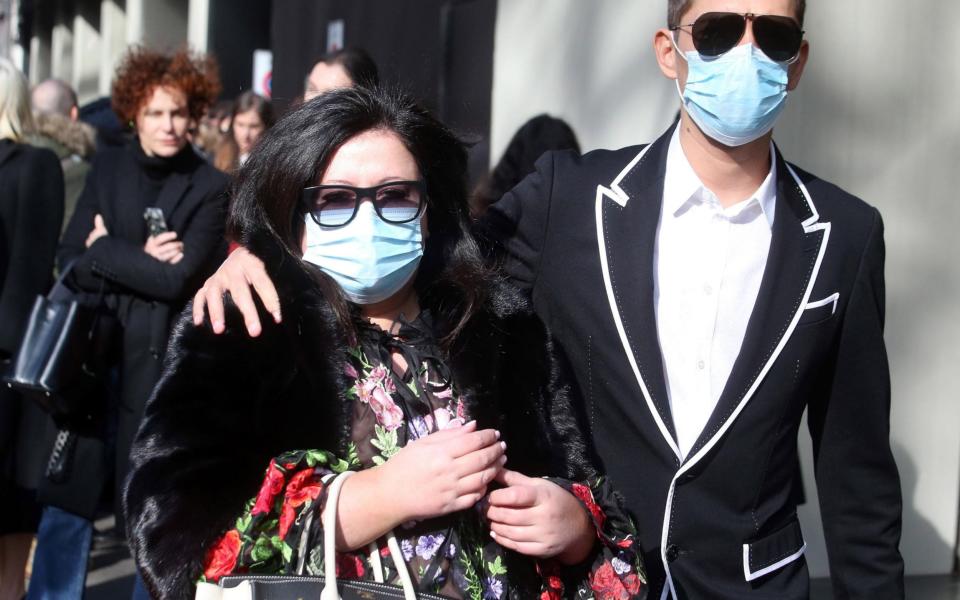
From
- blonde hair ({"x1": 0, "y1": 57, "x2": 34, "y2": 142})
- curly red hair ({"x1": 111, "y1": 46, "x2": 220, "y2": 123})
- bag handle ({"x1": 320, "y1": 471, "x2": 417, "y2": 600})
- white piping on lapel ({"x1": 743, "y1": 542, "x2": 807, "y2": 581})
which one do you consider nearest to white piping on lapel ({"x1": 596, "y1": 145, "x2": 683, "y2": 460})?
white piping on lapel ({"x1": 743, "y1": 542, "x2": 807, "y2": 581})

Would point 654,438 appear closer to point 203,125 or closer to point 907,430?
point 907,430

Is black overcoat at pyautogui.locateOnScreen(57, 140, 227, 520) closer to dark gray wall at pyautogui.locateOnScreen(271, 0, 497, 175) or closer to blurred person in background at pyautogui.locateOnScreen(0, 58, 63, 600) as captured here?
blurred person in background at pyautogui.locateOnScreen(0, 58, 63, 600)

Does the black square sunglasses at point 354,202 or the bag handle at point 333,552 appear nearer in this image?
the bag handle at point 333,552

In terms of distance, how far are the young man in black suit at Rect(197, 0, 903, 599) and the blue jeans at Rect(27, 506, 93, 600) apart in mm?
2577

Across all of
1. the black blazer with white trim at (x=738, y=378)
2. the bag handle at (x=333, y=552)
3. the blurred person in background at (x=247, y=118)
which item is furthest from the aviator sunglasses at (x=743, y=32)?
the blurred person in background at (x=247, y=118)

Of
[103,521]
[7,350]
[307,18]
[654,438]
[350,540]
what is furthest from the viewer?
[307,18]

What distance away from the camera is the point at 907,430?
539 centimetres

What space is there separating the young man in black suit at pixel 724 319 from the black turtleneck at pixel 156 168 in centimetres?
249

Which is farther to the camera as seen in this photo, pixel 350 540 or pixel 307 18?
pixel 307 18

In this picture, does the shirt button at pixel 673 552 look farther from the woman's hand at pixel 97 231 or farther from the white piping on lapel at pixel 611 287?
the woman's hand at pixel 97 231

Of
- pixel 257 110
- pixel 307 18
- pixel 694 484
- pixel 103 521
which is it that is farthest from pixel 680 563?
pixel 307 18

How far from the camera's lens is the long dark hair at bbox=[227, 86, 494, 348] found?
2.30 m

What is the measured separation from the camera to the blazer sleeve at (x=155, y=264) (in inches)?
184

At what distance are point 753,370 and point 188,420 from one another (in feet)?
3.88
